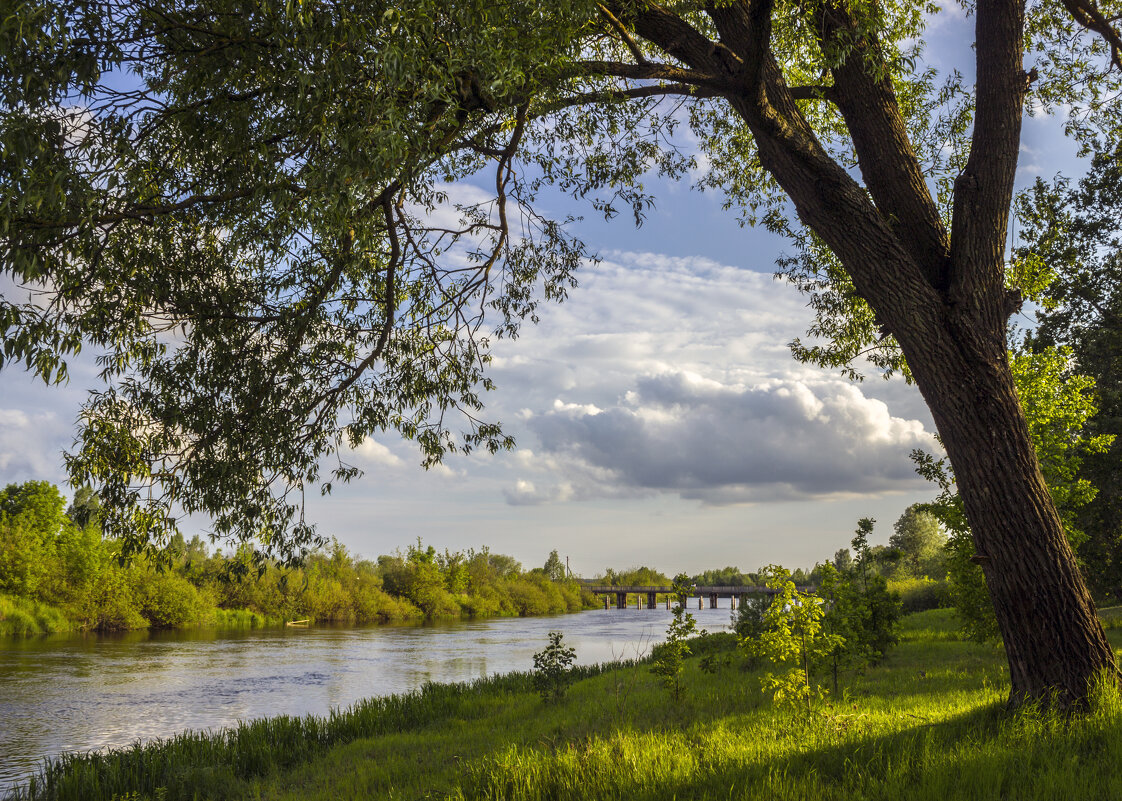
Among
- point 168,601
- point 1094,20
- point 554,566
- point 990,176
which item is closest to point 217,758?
point 990,176

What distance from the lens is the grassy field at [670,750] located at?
4.34m

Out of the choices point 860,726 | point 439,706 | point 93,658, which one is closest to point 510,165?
point 860,726

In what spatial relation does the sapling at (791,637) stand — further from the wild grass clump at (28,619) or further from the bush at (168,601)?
the bush at (168,601)

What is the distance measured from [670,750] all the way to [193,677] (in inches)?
749

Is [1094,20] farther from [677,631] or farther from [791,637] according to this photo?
[677,631]

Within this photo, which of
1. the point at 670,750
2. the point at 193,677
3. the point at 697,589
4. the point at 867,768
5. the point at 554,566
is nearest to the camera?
the point at 867,768

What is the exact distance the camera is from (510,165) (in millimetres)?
8617

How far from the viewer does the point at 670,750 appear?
537 cm

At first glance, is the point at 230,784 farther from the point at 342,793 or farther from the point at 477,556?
the point at 477,556

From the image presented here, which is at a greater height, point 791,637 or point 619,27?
point 619,27

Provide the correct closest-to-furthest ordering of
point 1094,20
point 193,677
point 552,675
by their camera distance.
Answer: point 1094,20 → point 552,675 → point 193,677

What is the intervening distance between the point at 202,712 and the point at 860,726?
→ 1398cm

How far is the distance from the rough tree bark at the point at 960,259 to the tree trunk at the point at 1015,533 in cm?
1

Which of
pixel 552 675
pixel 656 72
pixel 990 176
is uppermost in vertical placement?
pixel 656 72
